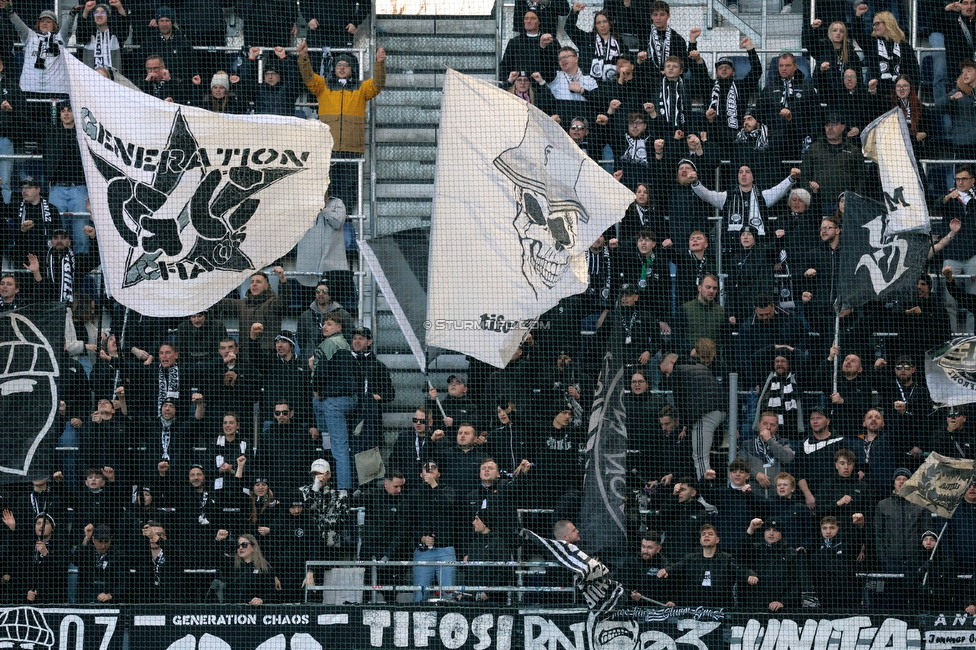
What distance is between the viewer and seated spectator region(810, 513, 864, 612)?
51.3 ft

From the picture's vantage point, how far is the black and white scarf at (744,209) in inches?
690

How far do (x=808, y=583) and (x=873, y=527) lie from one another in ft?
2.89

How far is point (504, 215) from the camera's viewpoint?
16250mm

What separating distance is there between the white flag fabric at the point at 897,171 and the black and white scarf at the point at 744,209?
1220 mm

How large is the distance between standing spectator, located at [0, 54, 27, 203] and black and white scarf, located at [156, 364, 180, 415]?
2.86 m

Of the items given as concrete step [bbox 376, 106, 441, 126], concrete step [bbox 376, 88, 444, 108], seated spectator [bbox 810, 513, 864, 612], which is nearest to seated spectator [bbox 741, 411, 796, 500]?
seated spectator [bbox 810, 513, 864, 612]

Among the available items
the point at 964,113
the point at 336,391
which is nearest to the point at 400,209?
the point at 336,391

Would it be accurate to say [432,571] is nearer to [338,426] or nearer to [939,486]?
[338,426]

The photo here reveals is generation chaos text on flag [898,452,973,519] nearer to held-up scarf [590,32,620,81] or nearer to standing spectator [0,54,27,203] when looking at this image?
held-up scarf [590,32,620,81]

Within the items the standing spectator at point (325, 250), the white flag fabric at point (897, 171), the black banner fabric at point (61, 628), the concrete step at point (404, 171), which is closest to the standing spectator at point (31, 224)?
the standing spectator at point (325, 250)

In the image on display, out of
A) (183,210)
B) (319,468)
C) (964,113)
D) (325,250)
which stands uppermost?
(964,113)

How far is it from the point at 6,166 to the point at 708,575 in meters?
8.47

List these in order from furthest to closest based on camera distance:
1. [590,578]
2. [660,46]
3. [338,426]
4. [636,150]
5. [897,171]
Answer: [660,46]
[636,150]
[897,171]
[338,426]
[590,578]

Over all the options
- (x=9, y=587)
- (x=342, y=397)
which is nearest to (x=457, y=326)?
(x=342, y=397)
